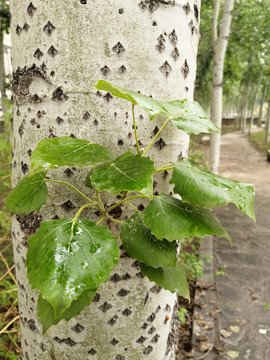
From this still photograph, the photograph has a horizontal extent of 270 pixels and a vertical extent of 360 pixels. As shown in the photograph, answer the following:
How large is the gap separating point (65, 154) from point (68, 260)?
26 cm

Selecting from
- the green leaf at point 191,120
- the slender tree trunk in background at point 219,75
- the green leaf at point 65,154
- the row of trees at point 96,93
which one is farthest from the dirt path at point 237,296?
the green leaf at point 65,154

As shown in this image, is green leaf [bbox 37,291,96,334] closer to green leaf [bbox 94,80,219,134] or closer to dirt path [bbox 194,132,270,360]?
green leaf [bbox 94,80,219,134]

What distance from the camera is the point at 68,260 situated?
0.65 metres

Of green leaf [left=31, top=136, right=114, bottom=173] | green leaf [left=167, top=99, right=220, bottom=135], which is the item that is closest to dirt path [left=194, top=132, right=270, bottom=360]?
green leaf [left=167, top=99, right=220, bottom=135]

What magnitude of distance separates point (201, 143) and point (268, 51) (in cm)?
538

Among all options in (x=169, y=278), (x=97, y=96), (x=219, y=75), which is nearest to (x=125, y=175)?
(x=97, y=96)

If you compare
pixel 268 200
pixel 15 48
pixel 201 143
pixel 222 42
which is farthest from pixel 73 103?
pixel 201 143

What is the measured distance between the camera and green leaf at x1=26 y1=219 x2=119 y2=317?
61 centimetres

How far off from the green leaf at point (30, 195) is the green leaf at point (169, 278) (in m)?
0.37

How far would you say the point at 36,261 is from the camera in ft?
2.20

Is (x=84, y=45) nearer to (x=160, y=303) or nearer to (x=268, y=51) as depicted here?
(x=160, y=303)

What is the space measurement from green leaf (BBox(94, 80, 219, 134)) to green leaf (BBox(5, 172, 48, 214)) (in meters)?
0.35

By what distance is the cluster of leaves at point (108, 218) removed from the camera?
2.11 ft

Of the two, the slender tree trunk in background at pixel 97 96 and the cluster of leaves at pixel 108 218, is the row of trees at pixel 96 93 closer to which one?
the slender tree trunk in background at pixel 97 96
